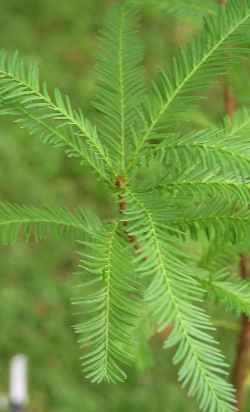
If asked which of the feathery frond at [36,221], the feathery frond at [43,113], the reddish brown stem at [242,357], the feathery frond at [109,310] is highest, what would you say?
the feathery frond at [43,113]

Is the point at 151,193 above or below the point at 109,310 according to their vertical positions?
above

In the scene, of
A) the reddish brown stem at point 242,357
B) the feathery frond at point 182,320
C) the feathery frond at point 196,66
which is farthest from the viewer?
the reddish brown stem at point 242,357

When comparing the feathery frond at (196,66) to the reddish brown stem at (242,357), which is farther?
the reddish brown stem at (242,357)

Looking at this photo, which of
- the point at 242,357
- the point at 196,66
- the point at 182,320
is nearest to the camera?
the point at 182,320

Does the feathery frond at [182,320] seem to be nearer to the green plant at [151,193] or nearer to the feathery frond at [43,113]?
the green plant at [151,193]

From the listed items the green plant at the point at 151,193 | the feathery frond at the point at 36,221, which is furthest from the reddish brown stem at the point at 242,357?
the feathery frond at the point at 36,221

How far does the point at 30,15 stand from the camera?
344cm

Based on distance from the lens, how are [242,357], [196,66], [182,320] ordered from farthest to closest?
[242,357]
[196,66]
[182,320]

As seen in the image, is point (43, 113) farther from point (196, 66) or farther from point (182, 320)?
point (182, 320)

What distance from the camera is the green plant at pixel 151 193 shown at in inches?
24.1

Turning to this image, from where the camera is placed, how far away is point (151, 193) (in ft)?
2.27

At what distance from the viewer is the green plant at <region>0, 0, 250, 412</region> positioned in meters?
0.61

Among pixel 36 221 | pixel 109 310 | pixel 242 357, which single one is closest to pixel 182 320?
pixel 109 310

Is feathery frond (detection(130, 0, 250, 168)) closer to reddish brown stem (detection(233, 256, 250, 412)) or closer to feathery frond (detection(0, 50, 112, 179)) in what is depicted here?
feathery frond (detection(0, 50, 112, 179))
